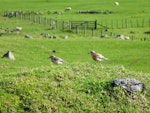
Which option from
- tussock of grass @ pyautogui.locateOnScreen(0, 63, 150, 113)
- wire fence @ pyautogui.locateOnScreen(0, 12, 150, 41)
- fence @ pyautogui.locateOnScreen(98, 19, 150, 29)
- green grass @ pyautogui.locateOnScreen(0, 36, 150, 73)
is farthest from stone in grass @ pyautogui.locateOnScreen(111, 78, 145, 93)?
fence @ pyautogui.locateOnScreen(98, 19, 150, 29)

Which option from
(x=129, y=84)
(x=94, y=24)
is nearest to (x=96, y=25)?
(x=94, y=24)

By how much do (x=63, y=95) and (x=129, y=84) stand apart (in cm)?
184

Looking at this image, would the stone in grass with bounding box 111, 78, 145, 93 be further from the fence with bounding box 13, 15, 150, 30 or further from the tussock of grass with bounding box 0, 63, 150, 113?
the fence with bounding box 13, 15, 150, 30

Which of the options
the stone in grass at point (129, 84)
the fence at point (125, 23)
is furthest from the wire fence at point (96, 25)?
the stone in grass at point (129, 84)

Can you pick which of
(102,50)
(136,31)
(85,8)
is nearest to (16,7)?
(85,8)

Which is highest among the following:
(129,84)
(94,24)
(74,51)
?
(129,84)

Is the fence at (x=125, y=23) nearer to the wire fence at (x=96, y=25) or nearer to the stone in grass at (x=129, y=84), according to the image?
the wire fence at (x=96, y=25)

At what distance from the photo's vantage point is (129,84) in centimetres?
1173

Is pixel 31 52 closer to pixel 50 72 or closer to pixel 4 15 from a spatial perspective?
pixel 50 72

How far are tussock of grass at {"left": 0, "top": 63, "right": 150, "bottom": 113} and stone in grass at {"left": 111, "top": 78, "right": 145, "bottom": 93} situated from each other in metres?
0.14

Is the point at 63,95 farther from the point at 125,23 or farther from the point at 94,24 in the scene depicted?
the point at 125,23

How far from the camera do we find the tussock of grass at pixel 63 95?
35.8 feet

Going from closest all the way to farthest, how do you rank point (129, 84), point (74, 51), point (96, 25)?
point (129, 84) < point (74, 51) < point (96, 25)

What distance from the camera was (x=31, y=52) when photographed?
1146 inches
